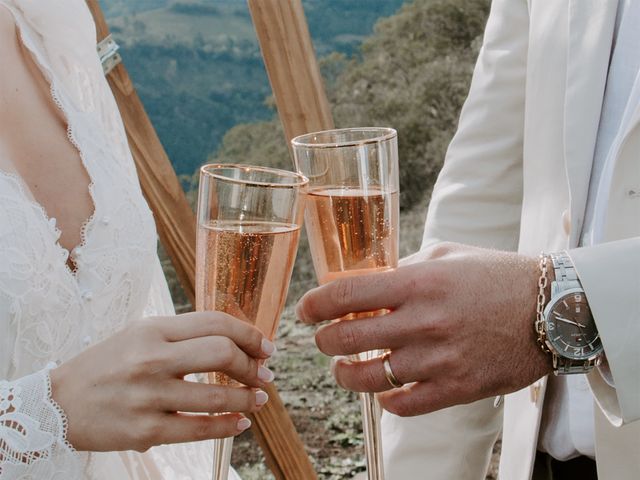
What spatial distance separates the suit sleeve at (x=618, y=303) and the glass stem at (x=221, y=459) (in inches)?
21.2

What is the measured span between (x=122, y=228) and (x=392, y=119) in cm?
262

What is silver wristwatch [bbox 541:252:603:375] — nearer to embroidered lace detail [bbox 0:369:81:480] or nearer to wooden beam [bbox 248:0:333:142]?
embroidered lace detail [bbox 0:369:81:480]

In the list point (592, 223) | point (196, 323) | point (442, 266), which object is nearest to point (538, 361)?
point (442, 266)

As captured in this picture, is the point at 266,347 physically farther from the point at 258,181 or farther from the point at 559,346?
the point at 559,346

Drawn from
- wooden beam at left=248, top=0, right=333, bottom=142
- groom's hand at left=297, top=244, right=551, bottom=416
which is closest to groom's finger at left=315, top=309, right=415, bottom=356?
groom's hand at left=297, top=244, right=551, bottom=416

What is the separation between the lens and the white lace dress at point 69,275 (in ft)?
4.00

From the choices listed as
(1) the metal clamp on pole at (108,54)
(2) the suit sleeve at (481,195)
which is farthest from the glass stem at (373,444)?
(1) the metal clamp on pole at (108,54)

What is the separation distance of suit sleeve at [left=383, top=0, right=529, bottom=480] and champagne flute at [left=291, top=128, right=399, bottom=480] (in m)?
0.70

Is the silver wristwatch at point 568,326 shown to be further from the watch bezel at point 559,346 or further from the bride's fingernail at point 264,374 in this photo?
the bride's fingernail at point 264,374

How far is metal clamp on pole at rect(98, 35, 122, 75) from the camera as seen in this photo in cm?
234

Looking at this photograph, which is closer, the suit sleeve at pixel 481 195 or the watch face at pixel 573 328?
the watch face at pixel 573 328

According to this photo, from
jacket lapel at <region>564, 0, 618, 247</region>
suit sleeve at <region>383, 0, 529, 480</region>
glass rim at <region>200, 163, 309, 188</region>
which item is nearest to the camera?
glass rim at <region>200, 163, 309, 188</region>

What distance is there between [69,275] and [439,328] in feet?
2.33

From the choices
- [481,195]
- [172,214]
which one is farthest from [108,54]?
[481,195]
